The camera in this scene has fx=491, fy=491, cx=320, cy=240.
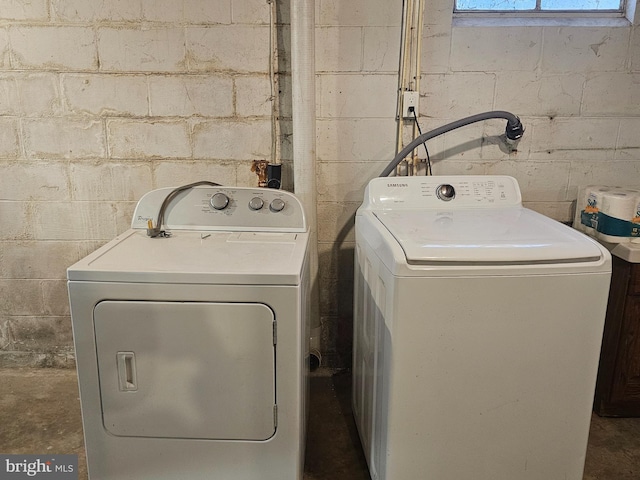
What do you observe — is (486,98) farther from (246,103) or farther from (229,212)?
(229,212)

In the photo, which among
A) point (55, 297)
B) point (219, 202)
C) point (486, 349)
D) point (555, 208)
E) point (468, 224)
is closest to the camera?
point (486, 349)

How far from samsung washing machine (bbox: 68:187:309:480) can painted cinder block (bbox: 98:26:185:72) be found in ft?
3.12

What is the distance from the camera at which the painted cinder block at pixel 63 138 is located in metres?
2.16

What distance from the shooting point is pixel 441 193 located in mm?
1865

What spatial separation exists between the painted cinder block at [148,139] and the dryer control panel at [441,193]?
0.89 metres

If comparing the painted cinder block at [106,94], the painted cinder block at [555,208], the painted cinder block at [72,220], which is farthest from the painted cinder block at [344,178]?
the painted cinder block at [72,220]

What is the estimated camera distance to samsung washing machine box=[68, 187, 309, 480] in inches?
53.2

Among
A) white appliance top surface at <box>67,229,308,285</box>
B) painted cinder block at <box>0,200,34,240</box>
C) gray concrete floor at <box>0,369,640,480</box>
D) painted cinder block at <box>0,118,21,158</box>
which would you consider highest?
painted cinder block at <box>0,118,21,158</box>

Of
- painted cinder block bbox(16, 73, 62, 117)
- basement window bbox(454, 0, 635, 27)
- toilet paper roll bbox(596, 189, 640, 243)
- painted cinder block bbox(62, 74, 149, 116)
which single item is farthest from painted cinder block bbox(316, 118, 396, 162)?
painted cinder block bbox(16, 73, 62, 117)

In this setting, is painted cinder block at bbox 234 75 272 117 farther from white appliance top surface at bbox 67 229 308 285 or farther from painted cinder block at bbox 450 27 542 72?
painted cinder block at bbox 450 27 542 72

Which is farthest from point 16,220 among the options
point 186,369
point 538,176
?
point 538,176

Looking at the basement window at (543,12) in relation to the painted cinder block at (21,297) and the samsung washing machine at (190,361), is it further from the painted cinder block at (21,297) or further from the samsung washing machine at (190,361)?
the painted cinder block at (21,297)

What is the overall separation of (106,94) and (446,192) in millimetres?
1498

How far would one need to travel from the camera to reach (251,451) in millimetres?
1467
